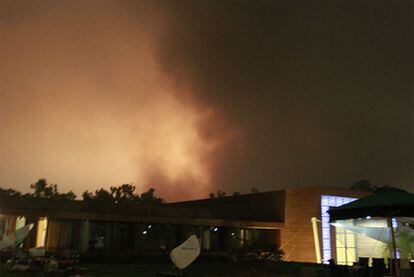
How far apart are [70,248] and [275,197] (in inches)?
520

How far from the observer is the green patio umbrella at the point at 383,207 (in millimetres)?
9627

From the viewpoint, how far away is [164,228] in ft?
86.0

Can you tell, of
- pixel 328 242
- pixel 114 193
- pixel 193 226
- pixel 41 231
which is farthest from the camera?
pixel 114 193

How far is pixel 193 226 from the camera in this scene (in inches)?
1051

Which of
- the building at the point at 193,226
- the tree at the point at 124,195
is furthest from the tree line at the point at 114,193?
the building at the point at 193,226

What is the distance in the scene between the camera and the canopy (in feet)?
31.6

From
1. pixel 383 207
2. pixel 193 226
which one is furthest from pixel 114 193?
pixel 383 207

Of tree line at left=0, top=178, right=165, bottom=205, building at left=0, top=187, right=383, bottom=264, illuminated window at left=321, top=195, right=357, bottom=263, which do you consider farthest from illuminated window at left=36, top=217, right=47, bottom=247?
tree line at left=0, top=178, right=165, bottom=205

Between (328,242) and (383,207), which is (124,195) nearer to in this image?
(328,242)

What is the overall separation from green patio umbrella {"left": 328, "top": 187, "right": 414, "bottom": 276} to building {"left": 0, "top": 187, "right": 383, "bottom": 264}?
14.2 meters

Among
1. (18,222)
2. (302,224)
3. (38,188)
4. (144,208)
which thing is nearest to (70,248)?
(18,222)

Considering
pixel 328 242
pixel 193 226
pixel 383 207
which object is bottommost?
pixel 328 242

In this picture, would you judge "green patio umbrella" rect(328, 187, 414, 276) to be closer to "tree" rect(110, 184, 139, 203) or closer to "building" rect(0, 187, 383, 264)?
"building" rect(0, 187, 383, 264)

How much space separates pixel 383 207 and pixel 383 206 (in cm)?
2
